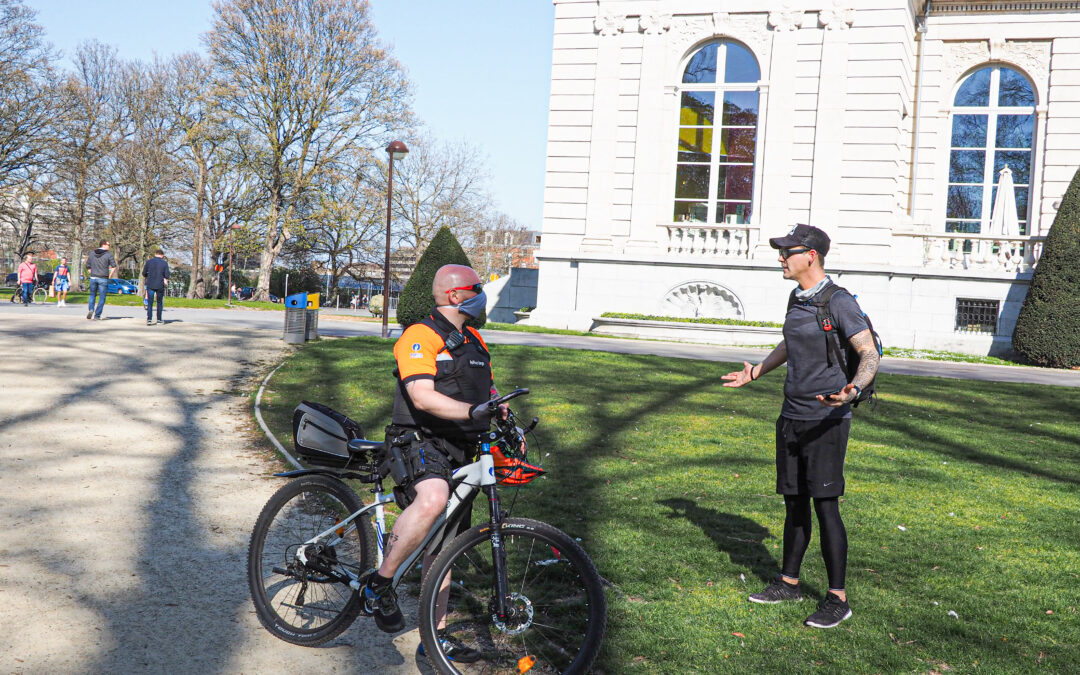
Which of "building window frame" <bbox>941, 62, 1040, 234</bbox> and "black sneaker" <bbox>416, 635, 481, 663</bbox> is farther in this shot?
"building window frame" <bbox>941, 62, 1040, 234</bbox>

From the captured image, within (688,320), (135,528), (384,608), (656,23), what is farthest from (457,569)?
(656,23)

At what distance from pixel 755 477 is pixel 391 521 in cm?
353

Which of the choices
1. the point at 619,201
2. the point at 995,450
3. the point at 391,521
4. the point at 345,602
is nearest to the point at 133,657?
the point at 345,602

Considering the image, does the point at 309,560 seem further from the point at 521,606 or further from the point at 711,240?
the point at 711,240

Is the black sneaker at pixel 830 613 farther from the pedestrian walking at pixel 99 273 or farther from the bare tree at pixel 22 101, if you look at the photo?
the bare tree at pixel 22 101

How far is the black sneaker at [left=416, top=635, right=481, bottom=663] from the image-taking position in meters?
3.68

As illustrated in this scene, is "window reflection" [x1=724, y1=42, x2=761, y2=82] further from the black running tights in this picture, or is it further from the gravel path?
the black running tights

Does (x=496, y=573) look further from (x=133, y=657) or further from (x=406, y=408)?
(x=133, y=657)

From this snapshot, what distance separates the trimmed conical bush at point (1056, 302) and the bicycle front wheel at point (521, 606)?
21084mm

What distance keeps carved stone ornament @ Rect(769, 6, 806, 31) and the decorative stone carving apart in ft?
25.1

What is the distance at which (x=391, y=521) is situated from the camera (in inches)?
238

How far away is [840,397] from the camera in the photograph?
14.4 ft

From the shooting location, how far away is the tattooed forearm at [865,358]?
14.6ft

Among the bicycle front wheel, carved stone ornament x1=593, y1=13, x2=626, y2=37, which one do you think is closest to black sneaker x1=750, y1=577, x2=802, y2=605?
the bicycle front wheel
